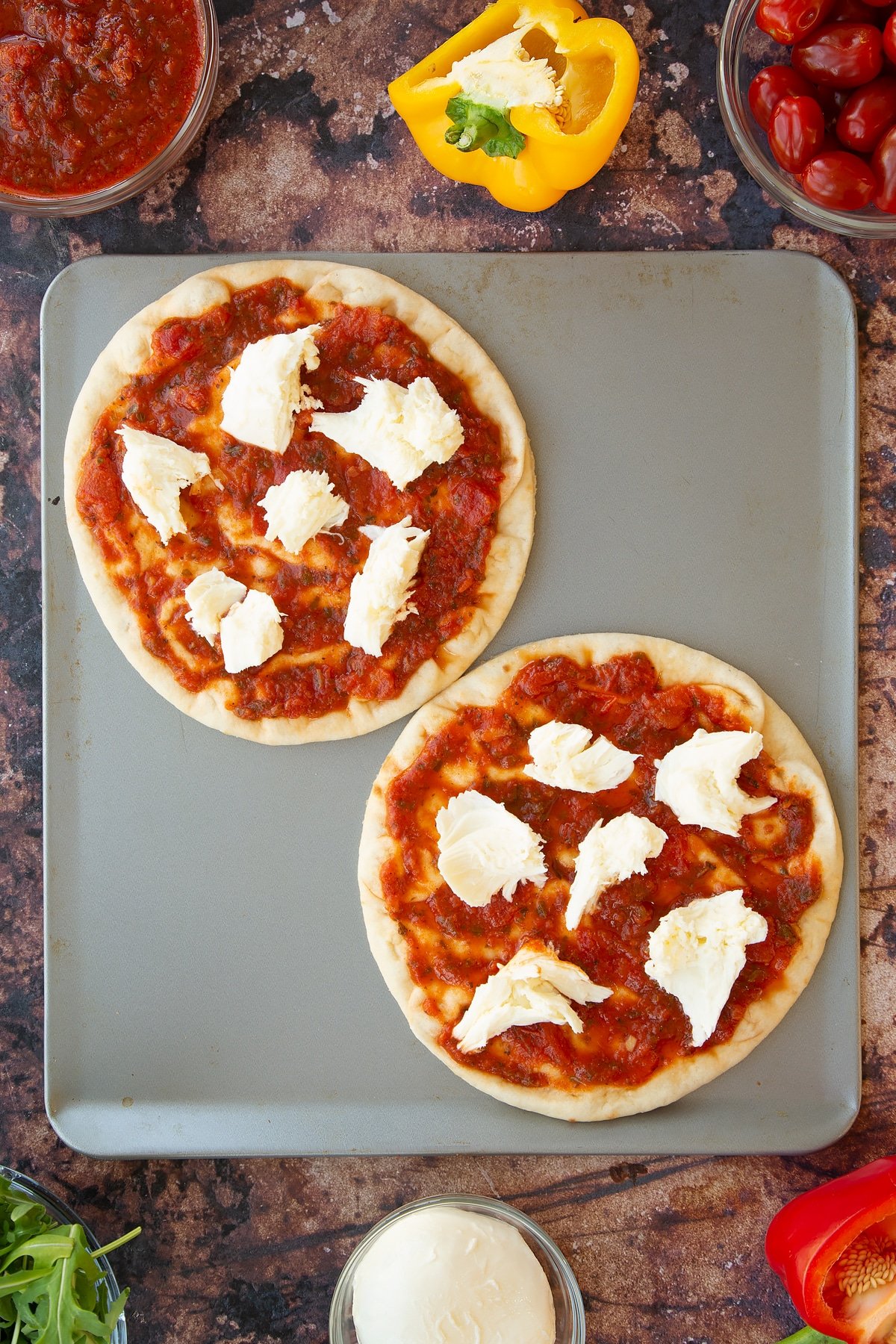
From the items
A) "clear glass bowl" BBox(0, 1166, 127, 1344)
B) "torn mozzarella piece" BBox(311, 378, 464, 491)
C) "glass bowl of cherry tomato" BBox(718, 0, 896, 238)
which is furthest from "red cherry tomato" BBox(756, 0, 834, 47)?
"clear glass bowl" BBox(0, 1166, 127, 1344)

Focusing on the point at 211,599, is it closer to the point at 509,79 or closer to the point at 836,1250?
the point at 509,79

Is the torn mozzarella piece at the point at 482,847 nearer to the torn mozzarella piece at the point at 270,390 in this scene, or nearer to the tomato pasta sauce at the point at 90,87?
the torn mozzarella piece at the point at 270,390

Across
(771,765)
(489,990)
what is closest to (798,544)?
(771,765)

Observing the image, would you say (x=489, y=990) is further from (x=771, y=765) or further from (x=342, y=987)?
(x=771, y=765)

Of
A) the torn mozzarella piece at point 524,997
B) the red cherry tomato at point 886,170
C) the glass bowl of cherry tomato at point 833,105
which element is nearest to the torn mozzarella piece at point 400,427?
the glass bowl of cherry tomato at point 833,105

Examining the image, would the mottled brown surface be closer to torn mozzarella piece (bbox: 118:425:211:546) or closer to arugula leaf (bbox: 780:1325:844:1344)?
arugula leaf (bbox: 780:1325:844:1344)

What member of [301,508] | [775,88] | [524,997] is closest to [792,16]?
[775,88]
